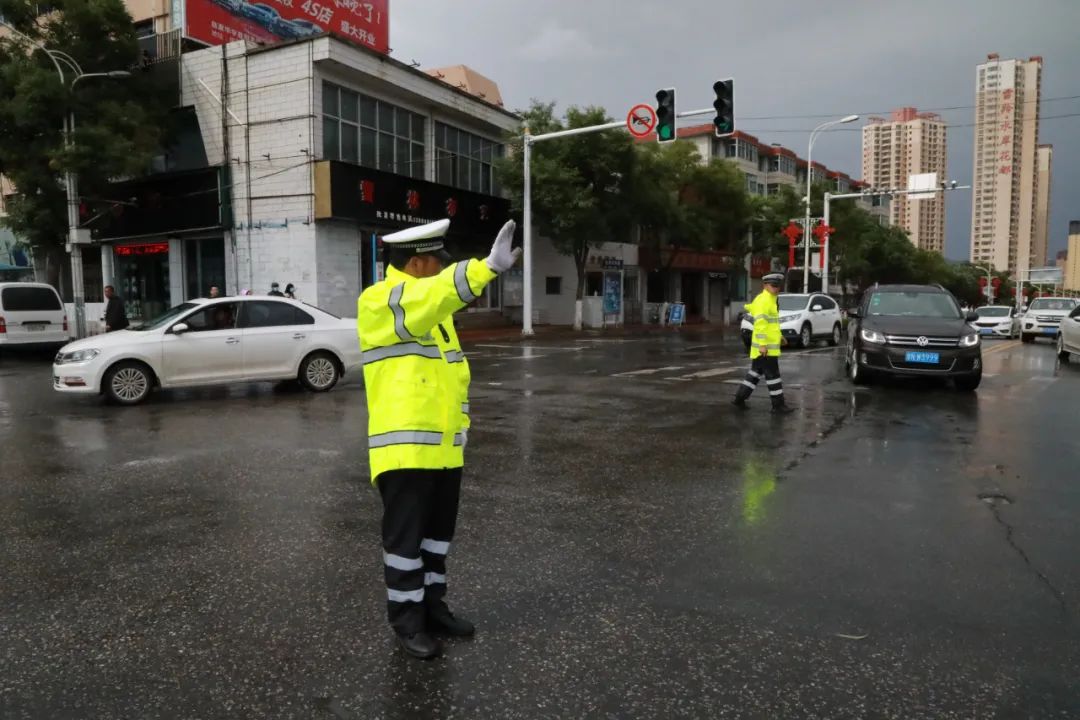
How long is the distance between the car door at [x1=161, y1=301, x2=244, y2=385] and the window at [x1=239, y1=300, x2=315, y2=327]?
177mm

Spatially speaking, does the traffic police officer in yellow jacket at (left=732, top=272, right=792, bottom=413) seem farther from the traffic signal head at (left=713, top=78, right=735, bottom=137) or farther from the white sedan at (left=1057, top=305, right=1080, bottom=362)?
the white sedan at (left=1057, top=305, right=1080, bottom=362)

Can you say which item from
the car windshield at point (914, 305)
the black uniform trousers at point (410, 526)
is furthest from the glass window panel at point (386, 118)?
the black uniform trousers at point (410, 526)

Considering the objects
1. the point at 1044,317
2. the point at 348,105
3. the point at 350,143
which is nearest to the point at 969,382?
the point at 1044,317

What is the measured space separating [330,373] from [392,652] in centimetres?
899

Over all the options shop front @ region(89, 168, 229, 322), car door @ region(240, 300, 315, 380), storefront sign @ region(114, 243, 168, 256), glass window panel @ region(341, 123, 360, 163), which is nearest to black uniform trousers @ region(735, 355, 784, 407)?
car door @ region(240, 300, 315, 380)

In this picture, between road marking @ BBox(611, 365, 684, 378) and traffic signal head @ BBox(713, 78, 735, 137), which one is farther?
traffic signal head @ BBox(713, 78, 735, 137)

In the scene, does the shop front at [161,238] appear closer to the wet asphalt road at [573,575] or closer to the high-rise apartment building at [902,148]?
the wet asphalt road at [573,575]

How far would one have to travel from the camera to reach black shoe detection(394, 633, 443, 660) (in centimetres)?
314

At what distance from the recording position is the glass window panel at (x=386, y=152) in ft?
83.1

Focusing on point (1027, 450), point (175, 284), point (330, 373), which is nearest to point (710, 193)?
point (175, 284)

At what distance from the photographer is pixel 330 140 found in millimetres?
23328

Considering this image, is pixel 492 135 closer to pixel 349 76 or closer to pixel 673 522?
pixel 349 76

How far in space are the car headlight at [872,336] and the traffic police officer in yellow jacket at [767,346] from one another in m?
2.42

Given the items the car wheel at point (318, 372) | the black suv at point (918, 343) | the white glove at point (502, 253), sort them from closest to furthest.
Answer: the white glove at point (502, 253), the black suv at point (918, 343), the car wheel at point (318, 372)
